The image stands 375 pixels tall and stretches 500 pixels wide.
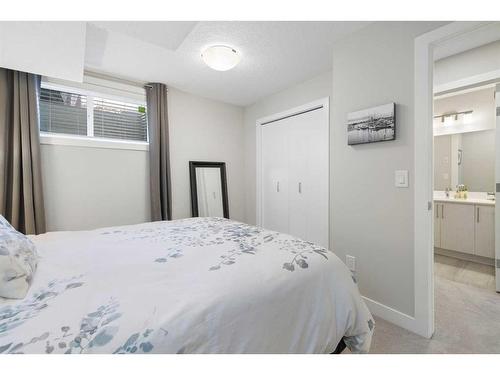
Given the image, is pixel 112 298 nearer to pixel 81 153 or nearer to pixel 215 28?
pixel 215 28

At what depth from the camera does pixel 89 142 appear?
8.69 feet

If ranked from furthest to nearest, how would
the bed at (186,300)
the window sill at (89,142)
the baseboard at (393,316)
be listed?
the window sill at (89,142) → the baseboard at (393,316) → the bed at (186,300)

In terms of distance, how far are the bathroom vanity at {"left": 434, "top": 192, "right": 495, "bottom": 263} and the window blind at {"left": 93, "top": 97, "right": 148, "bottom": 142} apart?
4.20 metres

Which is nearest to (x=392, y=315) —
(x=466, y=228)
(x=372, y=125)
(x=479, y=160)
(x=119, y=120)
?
(x=372, y=125)

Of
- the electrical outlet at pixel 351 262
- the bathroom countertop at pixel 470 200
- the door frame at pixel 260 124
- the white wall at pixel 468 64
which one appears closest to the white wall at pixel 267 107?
the door frame at pixel 260 124

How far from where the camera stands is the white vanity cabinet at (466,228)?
2.97m

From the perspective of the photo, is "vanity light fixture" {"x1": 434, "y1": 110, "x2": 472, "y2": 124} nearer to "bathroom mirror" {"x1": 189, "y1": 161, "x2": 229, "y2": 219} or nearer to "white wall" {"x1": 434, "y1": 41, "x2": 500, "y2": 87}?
"white wall" {"x1": 434, "y1": 41, "x2": 500, "y2": 87}

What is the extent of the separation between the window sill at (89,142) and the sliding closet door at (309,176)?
1.94 metres

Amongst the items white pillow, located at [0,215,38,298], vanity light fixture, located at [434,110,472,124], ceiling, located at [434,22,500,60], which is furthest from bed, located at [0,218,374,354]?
vanity light fixture, located at [434,110,472,124]

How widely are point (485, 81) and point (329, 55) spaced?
4.93ft

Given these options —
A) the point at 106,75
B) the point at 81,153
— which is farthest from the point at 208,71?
the point at 81,153

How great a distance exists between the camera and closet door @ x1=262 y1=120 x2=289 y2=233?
334cm

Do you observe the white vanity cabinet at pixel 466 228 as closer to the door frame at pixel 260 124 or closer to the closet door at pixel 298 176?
the closet door at pixel 298 176

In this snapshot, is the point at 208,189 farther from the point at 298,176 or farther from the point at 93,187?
the point at 93,187
